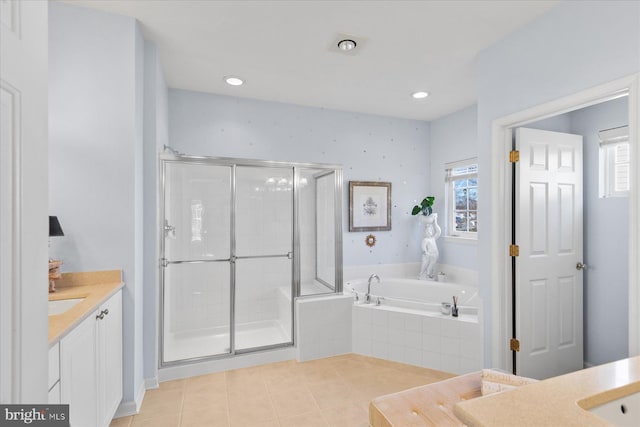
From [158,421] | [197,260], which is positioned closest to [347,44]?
→ [197,260]

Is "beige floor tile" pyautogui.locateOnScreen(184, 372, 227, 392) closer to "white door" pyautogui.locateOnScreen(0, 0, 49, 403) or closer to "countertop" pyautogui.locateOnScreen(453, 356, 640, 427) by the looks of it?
"white door" pyautogui.locateOnScreen(0, 0, 49, 403)

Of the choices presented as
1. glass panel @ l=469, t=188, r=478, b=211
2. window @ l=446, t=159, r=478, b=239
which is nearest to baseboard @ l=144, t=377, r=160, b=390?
window @ l=446, t=159, r=478, b=239

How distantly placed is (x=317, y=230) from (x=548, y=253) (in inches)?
78.8

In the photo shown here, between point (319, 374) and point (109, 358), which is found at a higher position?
point (109, 358)

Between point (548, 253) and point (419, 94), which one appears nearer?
point (548, 253)

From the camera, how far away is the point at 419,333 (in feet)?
9.37

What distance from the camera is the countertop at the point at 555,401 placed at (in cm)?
70

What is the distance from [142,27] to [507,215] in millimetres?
2925

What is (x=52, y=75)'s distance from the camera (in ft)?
6.47

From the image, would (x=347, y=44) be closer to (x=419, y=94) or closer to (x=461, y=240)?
(x=419, y=94)

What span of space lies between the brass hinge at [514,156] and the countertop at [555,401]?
1700 millimetres

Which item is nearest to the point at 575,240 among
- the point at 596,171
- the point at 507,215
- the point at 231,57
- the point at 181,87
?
the point at 596,171

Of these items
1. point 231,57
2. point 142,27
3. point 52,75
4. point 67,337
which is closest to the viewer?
point 67,337

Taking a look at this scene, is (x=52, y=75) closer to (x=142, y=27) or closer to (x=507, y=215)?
(x=142, y=27)
